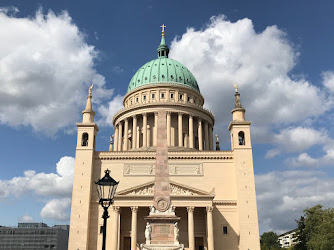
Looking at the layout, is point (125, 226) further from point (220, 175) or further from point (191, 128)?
point (191, 128)

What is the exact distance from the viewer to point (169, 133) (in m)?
65.4

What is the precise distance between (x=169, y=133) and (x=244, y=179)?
1903 cm

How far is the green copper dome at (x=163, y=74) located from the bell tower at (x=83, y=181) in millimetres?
18611

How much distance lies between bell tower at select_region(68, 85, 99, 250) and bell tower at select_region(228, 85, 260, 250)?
70.9 ft

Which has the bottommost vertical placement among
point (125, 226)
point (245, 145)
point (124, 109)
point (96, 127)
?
point (125, 226)

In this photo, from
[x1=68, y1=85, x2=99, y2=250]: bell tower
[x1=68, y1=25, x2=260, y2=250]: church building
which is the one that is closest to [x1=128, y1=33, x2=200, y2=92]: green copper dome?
[x1=68, y1=25, x2=260, y2=250]: church building

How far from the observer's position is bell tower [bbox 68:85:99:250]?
1889 inches

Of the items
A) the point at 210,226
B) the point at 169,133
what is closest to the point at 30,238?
the point at 169,133

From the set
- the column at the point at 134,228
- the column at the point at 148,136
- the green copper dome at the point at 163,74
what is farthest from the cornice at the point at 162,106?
the column at the point at 134,228

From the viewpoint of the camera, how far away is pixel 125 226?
165 ft

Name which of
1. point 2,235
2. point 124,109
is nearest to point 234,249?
point 124,109

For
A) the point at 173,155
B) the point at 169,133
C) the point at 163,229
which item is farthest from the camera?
the point at 169,133

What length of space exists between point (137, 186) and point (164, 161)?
958 inches

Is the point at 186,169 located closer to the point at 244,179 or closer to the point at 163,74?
the point at 244,179
